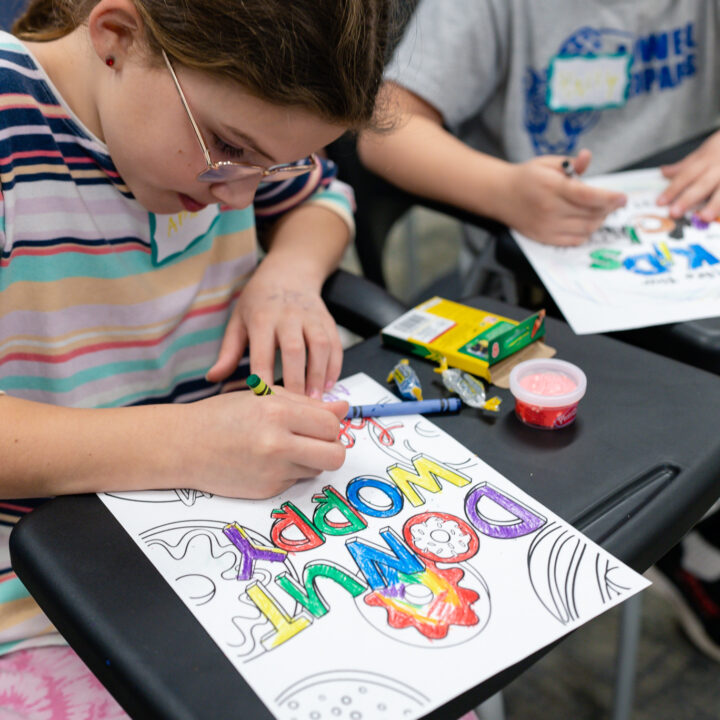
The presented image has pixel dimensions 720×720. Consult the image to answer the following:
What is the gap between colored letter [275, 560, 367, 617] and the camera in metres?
0.40

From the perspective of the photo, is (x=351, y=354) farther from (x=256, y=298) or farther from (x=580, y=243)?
(x=580, y=243)

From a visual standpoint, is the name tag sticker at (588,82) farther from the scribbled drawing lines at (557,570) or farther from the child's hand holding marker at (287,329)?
the scribbled drawing lines at (557,570)

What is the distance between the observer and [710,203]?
32.4 inches

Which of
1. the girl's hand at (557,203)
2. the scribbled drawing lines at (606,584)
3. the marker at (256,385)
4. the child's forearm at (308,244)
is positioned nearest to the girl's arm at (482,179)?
the girl's hand at (557,203)

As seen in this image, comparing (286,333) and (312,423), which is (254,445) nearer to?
(312,423)

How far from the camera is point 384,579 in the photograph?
16.5 inches

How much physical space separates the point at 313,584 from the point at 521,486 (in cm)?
16

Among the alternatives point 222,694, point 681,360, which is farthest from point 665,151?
point 222,694

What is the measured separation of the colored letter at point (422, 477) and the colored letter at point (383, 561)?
42mm

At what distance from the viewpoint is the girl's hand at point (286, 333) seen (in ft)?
2.00

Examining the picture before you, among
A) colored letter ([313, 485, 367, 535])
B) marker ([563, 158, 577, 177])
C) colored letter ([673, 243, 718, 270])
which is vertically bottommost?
colored letter ([313, 485, 367, 535])

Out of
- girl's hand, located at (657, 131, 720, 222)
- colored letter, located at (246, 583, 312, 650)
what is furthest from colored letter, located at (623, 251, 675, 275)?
colored letter, located at (246, 583, 312, 650)

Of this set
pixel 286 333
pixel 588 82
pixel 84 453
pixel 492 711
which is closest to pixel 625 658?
pixel 492 711

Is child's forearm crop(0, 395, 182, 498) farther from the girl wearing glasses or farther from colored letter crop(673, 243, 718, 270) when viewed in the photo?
colored letter crop(673, 243, 718, 270)
